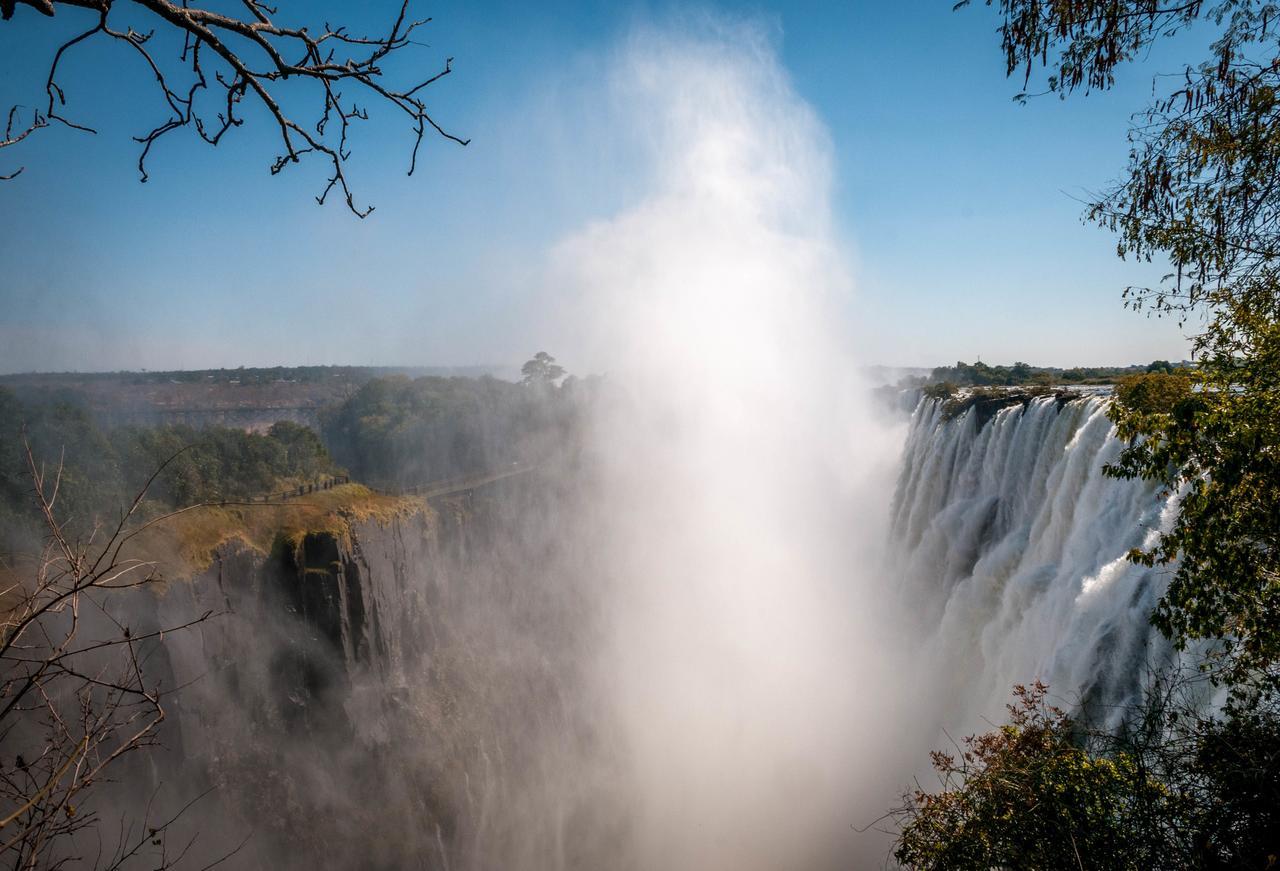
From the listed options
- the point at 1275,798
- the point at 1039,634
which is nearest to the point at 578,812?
the point at 1039,634

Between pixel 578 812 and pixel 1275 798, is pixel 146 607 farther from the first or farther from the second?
pixel 1275 798

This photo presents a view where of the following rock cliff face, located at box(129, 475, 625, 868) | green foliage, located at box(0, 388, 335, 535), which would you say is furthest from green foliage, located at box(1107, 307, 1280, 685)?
rock cliff face, located at box(129, 475, 625, 868)

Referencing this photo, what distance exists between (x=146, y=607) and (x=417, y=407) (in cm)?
2886

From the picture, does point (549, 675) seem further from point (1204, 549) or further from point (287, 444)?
point (1204, 549)

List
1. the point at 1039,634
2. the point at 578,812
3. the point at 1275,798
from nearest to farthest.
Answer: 1. the point at 1275,798
2. the point at 1039,634
3. the point at 578,812

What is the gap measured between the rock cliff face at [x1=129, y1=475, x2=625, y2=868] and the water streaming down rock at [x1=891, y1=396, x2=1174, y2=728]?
13727 millimetres

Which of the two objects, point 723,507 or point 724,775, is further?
point 723,507

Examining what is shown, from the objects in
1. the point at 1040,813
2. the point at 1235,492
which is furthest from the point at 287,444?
the point at 1235,492

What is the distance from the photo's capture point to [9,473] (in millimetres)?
15188

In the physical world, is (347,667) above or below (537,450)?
below

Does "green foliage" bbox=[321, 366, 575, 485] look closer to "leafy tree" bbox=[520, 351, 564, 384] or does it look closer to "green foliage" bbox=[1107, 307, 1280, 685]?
"leafy tree" bbox=[520, 351, 564, 384]

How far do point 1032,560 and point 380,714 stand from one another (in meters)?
19.9

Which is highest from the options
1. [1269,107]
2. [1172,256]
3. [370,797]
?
[1269,107]

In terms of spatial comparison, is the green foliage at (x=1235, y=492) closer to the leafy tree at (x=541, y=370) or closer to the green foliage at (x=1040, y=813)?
the green foliage at (x=1040, y=813)
